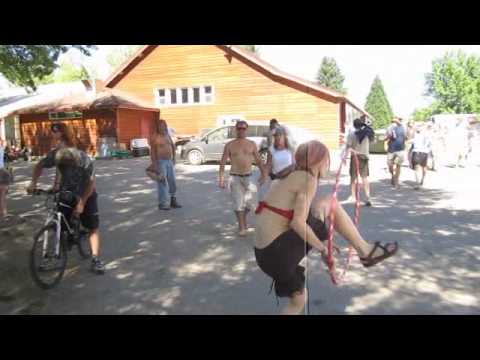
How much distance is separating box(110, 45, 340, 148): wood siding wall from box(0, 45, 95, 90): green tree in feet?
9.69

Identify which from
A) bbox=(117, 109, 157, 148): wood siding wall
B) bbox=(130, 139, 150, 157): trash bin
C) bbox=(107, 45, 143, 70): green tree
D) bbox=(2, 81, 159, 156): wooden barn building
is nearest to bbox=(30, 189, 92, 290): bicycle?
bbox=(107, 45, 143, 70): green tree

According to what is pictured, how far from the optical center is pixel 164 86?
25.1 ft

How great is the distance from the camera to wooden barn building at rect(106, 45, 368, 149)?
468cm

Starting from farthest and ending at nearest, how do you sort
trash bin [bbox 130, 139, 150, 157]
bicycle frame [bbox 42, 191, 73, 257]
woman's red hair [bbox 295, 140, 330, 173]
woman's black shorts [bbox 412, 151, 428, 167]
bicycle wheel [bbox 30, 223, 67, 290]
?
trash bin [bbox 130, 139, 150, 157] < woman's black shorts [bbox 412, 151, 428, 167] < bicycle frame [bbox 42, 191, 73, 257] < bicycle wheel [bbox 30, 223, 67, 290] < woman's red hair [bbox 295, 140, 330, 173]

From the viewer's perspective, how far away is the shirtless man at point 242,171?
6.65 metres

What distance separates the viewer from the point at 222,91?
22.5 feet

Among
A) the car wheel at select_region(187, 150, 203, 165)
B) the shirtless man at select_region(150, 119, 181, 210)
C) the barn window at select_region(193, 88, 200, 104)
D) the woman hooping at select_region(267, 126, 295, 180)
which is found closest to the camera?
the barn window at select_region(193, 88, 200, 104)

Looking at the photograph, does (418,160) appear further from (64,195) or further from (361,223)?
(64,195)

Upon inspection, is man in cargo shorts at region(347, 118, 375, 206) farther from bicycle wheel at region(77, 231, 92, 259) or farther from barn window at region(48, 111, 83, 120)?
barn window at region(48, 111, 83, 120)

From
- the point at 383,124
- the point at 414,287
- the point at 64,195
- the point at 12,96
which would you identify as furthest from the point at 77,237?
the point at 12,96

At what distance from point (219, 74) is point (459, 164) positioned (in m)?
13.4

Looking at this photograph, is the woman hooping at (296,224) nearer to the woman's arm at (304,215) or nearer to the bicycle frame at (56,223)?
the woman's arm at (304,215)

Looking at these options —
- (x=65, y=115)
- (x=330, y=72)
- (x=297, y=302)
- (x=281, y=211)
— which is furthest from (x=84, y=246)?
(x=65, y=115)

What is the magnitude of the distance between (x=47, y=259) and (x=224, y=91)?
357 cm
